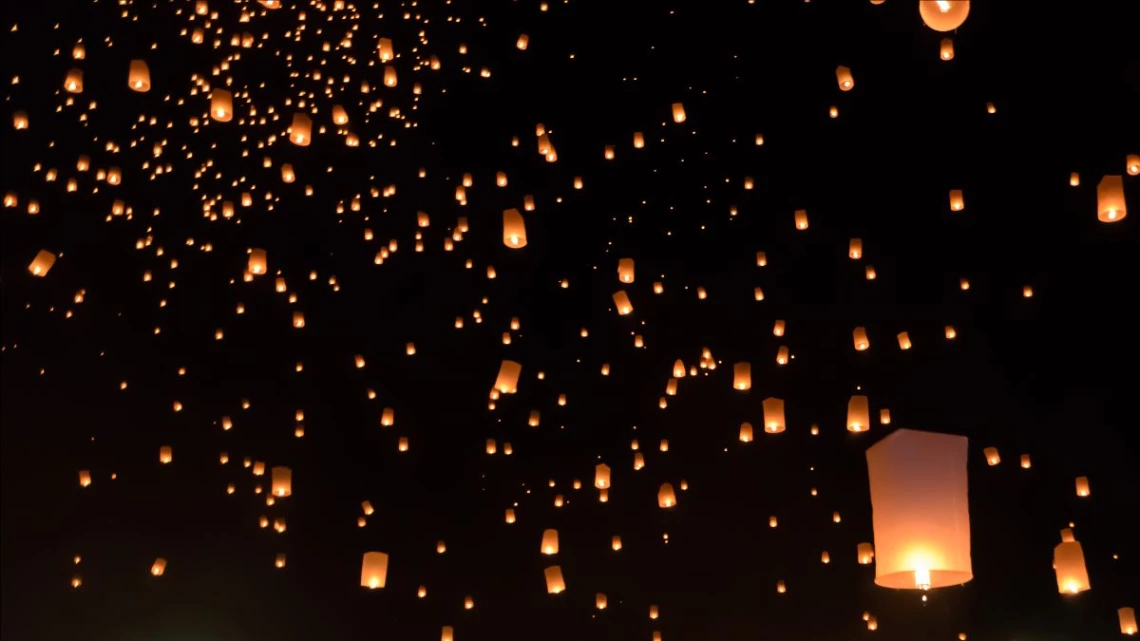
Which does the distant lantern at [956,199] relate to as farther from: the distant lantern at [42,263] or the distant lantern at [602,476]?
the distant lantern at [42,263]

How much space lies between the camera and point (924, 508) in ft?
8.09

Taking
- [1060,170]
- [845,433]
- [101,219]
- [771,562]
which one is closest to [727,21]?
[1060,170]

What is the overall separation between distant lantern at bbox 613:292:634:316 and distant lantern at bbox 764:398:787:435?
0.81 m

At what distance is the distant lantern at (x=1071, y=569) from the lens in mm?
3264

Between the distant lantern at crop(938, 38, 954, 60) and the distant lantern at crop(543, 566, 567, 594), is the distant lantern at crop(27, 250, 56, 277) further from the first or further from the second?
the distant lantern at crop(938, 38, 954, 60)

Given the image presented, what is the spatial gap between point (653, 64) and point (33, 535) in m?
3.76

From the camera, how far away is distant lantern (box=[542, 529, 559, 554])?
470 cm

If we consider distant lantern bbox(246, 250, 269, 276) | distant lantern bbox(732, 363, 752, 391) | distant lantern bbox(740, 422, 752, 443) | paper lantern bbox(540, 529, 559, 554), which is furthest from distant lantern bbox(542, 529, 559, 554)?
distant lantern bbox(246, 250, 269, 276)

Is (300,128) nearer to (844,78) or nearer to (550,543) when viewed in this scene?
(550,543)

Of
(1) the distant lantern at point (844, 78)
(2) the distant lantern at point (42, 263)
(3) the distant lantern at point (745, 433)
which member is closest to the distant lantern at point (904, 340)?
(3) the distant lantern at point (745, 433)

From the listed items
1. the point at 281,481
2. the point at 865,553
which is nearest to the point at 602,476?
the point at 865,553

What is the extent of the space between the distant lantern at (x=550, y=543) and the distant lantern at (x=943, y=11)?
9.65 ft

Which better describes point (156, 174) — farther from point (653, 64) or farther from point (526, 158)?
point (653, 64)

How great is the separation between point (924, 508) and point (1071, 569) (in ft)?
3.85
